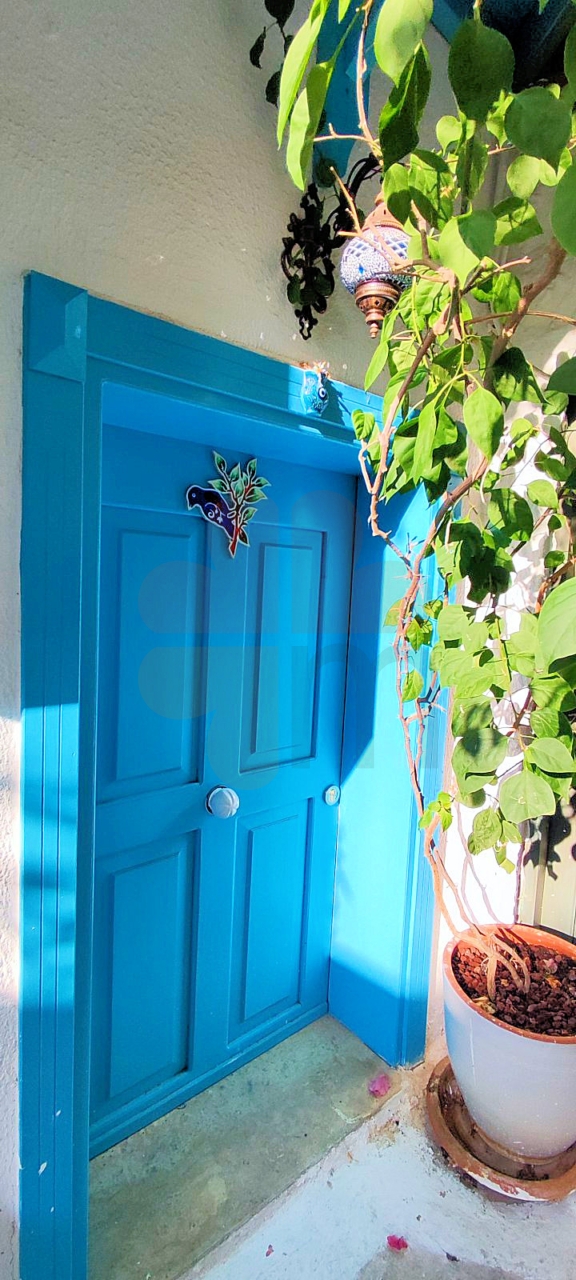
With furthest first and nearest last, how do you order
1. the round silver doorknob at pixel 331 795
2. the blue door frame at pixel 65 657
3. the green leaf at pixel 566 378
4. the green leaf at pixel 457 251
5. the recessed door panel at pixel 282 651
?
1. the round silver doorknob at pixel 331 795
2. the recessed door panel at pixel 282 651
3. the blue door frame at pixel 65 657
4. the green leaf at pixel 566 378
5. the green leaf at pixel 457 251

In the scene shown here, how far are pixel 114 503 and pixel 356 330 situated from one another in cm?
69

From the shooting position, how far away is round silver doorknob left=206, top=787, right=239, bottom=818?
155 cm

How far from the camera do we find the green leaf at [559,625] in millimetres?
731

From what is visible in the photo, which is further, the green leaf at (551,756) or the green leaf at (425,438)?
the green leaf at (551,756)

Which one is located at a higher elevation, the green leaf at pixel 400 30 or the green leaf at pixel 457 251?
the green leaf at pixel 400 30

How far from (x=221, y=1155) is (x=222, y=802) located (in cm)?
83

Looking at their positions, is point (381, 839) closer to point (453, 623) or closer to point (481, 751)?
point (481, 751)

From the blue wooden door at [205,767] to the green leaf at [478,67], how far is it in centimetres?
92

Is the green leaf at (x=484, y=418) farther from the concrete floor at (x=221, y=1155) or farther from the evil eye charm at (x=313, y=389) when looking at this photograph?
the concrete floor at (x=221, y=1155)

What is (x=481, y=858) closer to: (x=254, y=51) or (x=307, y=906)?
(x=307, y=906)

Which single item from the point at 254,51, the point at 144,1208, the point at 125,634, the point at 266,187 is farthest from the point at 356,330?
the point at 144,1208

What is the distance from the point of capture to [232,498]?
153 cm

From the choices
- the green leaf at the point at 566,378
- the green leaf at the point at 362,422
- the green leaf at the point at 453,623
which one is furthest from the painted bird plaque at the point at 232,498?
A: the green leaf at the point at 566,378

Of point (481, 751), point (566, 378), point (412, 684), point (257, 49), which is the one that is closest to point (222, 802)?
point (412, 684)
